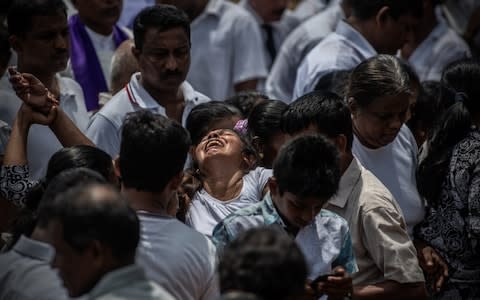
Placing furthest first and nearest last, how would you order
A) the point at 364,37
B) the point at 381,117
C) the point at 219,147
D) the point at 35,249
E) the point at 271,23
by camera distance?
the point at 271,23 < the point at 364,37 < the point at 381,117 < the point at 219,147 < the point at 35,249

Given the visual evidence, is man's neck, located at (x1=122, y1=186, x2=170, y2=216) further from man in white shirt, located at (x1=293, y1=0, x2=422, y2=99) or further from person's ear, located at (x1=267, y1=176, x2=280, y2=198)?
man in white shirt, located at (x1=293, y1=0, x2=422, y2=99)

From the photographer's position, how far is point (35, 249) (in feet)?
13.0

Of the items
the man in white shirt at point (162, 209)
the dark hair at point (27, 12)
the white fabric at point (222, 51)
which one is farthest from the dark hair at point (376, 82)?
the white fabric at point (222, 51)

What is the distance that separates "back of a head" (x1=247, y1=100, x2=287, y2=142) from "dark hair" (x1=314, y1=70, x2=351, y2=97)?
2.01ft

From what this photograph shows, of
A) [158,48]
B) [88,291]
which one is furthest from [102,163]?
[158,48]

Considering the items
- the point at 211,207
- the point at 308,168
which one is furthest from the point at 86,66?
the point at 308,168

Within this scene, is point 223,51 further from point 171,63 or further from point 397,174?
point 397,174

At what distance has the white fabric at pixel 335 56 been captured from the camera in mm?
7066

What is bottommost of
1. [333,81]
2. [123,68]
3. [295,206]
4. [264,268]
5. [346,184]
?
[333,81]

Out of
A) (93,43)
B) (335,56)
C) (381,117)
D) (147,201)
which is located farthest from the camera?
(93,43)

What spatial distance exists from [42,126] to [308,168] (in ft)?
6.29

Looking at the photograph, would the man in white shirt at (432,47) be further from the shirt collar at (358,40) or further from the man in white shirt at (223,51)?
the shirt collar at (358,40)

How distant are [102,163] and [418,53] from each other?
14.9 feet

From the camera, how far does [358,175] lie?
492 centimetres
